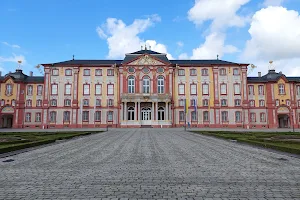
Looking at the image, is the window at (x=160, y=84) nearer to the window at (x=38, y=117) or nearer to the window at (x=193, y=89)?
the window at (x=193, y=89)

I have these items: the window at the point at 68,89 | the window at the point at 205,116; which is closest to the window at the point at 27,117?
the window at the point at 68,89

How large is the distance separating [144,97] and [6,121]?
100 feet

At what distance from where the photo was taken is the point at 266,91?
5016cm

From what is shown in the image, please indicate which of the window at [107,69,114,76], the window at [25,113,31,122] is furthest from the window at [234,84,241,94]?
the window at [25,113,31,122]

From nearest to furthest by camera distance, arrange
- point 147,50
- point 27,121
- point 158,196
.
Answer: point 158,196 → point 27,121 → point 147,50

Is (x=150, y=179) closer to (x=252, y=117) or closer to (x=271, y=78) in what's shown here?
(x=252, y=117)

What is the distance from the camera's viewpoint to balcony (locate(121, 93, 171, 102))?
158 ft

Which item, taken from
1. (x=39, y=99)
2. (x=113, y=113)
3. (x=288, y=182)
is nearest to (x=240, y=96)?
(x=113, y=113)

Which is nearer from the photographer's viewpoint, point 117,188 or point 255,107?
point 117,188

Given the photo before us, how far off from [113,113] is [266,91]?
32.9 m

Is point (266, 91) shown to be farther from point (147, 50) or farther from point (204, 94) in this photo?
point (147, 50)

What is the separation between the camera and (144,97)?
48219 mm

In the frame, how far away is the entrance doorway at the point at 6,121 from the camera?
4983 cm

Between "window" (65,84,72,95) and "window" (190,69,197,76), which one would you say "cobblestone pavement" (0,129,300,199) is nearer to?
"window" (190,69,197,76)
